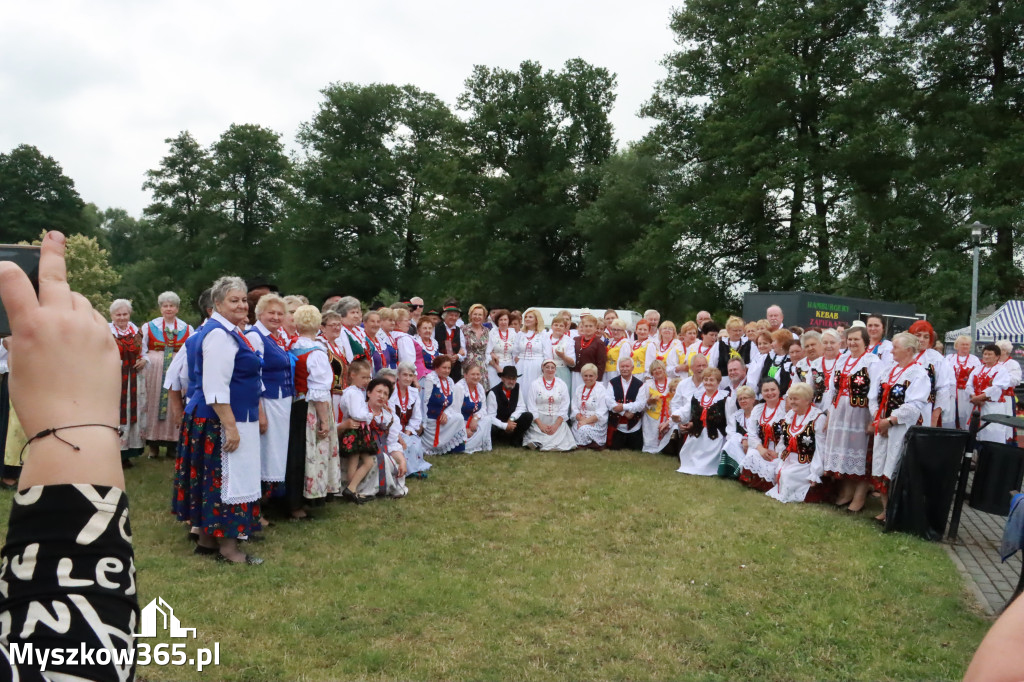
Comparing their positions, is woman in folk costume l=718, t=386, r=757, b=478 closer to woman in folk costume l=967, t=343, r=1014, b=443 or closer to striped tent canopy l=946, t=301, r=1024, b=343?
woman in folk costume l=967, t=343, r=1014, b=443

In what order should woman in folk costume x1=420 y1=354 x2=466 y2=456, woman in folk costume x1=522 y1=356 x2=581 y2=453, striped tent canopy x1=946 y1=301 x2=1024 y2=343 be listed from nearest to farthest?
woman in folk costume x1=420 y1=354 x2=466 y2=456 < woman in folk costume x1=522 y1=356 x2=581 y2=453 < striped tent canopy x1=946 y1=301 x2=1024 y2=343

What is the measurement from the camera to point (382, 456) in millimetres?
7535

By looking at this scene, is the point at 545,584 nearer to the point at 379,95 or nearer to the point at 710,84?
the point at 710,84

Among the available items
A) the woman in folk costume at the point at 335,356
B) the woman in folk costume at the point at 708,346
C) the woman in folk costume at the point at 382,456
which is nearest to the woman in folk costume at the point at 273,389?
the woman in folk costume at the point at 335,356

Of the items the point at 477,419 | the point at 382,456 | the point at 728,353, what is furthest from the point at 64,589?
the point at 728,353

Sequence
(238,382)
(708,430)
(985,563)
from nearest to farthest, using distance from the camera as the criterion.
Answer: (238,382) < (985,563) < (708,430)

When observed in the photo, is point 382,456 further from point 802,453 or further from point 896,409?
point 896,409

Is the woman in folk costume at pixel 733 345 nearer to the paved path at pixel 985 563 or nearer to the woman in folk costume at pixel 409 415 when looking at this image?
the paved path at pixel 985 563

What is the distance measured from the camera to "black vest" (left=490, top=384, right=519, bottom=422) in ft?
36.3

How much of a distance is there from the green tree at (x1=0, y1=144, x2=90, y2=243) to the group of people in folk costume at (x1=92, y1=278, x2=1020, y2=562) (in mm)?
33431

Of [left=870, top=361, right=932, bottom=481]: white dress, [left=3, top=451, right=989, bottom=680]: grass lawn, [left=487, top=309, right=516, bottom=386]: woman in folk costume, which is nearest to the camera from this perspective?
[left=3, top=451, right=989, bottom=680]: grass lawn

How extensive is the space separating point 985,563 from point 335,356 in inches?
232

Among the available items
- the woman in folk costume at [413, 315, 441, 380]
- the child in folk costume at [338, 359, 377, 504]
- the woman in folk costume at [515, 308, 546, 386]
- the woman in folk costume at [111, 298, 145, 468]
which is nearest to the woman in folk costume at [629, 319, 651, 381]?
the woman in folk costume at [515, 308, 546, 386]

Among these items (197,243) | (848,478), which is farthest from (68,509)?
(197,243)
